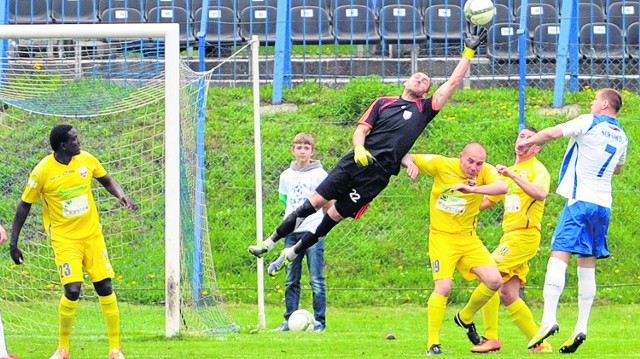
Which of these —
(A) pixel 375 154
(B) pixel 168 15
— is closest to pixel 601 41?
(B) pixel 168 15

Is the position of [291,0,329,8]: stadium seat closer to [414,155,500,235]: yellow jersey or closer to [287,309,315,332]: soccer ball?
[287,309,315,332]: soccer ball

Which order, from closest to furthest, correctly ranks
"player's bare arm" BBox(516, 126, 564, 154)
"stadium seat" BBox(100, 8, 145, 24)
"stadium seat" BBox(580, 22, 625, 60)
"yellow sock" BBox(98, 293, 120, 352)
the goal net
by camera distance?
1. "player's bare arm" BBox(516, 126, 564, 154)
2. "yellow sock" BBox(98, 293, 120, 352)
3. the goal net
4. "stadium seat" BBox(580, 22, 625, 60)
5. "stadium seat" BBox(100, 8, 145, 24)

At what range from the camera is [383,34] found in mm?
18922

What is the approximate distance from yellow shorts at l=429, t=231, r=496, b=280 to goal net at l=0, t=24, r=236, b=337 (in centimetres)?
257

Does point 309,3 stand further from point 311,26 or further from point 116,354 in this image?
point 116,354

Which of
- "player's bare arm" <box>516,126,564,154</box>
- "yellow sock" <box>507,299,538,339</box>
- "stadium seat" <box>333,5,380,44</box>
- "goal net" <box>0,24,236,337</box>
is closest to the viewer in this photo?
"player's bare arm" <box>516,126,564,154</box>

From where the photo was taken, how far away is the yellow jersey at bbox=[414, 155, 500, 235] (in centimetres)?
1073

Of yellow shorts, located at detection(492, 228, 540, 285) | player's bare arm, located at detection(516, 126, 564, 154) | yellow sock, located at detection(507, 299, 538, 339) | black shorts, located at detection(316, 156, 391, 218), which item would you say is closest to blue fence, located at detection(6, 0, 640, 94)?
yellow shorts, located at detection(492, 228, 540, 285)

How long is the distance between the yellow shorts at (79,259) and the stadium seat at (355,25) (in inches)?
357

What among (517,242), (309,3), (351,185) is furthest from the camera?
(309,3)

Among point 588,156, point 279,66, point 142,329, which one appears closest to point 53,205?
point 142,329

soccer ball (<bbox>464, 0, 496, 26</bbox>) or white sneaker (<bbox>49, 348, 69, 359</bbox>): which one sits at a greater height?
soccer ball (<bbox>464, 0, 496, 26</bbox>)

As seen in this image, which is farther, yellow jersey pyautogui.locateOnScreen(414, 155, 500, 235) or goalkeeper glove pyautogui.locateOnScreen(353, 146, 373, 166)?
yellow jersey pyautogui.locateOnScreen(414, 155, 500, 235)

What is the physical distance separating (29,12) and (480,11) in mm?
10584
